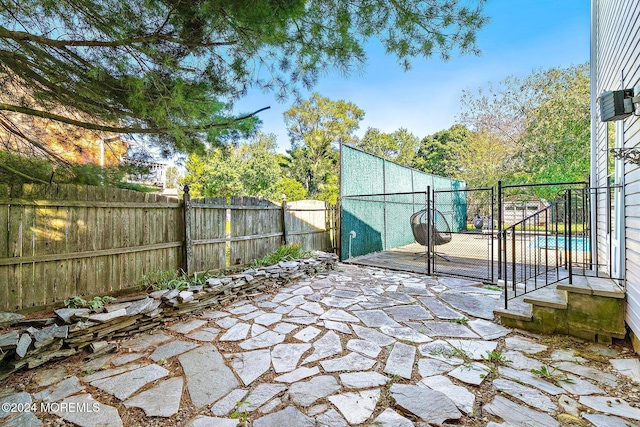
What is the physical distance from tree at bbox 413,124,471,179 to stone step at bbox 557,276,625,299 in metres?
16.8

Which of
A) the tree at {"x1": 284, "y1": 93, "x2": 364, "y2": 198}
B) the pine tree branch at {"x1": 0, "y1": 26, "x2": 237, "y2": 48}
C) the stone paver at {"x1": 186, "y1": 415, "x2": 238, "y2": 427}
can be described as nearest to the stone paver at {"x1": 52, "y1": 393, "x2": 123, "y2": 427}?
the stone paver at {"x1": 186, "y1": 415, "x2": 238, "y2": 427}

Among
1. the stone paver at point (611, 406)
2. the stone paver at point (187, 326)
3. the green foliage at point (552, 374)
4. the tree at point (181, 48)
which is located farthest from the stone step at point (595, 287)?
the stone paver at point (187, 326)

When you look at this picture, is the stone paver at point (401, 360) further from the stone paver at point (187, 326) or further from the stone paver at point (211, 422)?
the stone paver at point (187, 326)

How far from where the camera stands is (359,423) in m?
1.51

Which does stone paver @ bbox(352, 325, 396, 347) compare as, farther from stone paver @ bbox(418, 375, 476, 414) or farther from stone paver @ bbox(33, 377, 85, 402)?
stone paver @ bbox(33, 377, 85, 402)

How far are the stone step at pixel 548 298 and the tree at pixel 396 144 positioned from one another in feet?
60.5

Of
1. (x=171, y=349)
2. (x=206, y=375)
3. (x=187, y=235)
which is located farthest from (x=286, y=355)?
(x=187, y=235)

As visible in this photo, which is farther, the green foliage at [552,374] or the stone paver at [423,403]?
the green foliage at [552,374]

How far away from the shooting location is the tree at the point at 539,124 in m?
8.66

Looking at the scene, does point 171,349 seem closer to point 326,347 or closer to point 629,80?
point 326,347

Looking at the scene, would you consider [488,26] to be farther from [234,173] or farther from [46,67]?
[234,173]

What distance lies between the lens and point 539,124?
30.8 feet

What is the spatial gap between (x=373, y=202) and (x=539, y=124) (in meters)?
7.01

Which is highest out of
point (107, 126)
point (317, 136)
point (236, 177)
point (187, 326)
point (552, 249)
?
point (317, 136)
